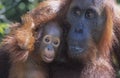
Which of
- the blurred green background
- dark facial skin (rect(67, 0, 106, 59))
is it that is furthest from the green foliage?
dark facial skin (rect(67, 0, 106, 59))

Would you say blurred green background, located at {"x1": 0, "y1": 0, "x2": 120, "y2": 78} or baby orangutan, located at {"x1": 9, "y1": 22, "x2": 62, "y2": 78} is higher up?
blurred green background, located at {"x1": 0, "y1": 0, "x2": 120, "y2": 78}

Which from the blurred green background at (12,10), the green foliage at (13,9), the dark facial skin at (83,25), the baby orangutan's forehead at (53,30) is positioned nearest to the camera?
the dark facial skin at (83,25)

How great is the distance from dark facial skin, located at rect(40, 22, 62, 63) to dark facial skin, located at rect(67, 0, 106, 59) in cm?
11

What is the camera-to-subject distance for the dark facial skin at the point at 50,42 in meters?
5.12

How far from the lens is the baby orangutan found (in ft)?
16.9

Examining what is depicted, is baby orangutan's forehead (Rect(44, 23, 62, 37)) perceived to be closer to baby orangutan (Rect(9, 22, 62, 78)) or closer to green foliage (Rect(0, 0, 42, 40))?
baby orangutan (Rect(9, 22, 62, 78))

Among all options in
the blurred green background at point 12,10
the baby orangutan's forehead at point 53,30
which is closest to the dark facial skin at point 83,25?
the baby orangutan's forehead at point 53,30

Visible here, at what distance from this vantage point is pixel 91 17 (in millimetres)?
5148

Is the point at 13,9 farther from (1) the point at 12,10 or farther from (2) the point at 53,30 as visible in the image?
(2) the point at 53,30

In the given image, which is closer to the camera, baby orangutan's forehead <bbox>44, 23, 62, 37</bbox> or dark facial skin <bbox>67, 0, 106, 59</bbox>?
dark facial skin <bbox>67, 0, 106, 59</bbox>

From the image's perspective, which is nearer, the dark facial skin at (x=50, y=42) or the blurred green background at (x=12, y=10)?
the dark facial skin at (x=50, y=42)

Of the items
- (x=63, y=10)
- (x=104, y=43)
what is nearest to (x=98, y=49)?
(x=104, y=43)

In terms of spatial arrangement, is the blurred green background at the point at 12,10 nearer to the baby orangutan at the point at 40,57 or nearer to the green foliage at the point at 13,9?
the green foliage at the point at 13,9

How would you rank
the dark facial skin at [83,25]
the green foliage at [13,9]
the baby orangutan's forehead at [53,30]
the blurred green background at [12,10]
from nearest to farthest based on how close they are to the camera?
the dark facial skin at [83,25], the baby orangutan's forehead at [53,30], the blurred green background at [12,10], the green foliage at [13,9]
